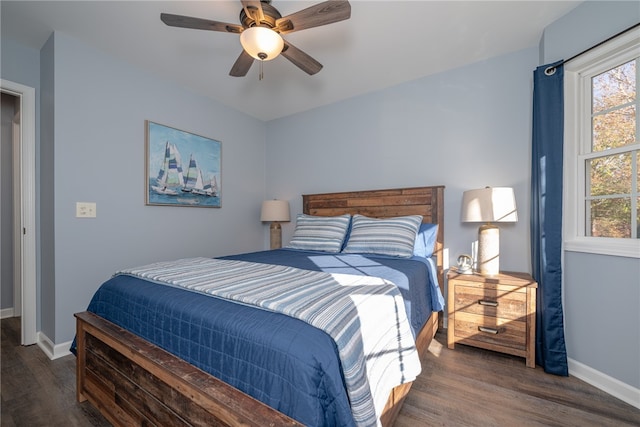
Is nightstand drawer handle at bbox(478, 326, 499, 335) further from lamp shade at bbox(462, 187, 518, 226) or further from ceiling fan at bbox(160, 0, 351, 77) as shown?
ceiling fan at bbox(160, 0, 351, 77)

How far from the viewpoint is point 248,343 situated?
94 centimetres

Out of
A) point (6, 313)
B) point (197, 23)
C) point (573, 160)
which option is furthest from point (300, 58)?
point (6, 313)

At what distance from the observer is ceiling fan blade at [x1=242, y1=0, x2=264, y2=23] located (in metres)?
1.47

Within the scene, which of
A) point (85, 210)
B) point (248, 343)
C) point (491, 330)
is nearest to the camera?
point (248, 343)

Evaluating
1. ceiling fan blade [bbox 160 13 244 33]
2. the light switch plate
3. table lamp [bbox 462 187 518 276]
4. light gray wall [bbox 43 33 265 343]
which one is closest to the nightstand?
table lamp [bbox 462 187 518 276]

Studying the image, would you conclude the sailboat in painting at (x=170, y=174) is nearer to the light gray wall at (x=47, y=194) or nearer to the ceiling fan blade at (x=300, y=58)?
the light gray wall at (x=47, y=194)

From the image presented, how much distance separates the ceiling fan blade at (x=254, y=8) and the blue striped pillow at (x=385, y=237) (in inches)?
70.7

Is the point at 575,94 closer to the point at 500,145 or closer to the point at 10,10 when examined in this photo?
the point at 500,145

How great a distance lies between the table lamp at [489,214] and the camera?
2104 millimetres

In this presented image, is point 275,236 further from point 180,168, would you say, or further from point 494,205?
point 494,205

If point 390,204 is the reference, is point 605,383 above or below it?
below

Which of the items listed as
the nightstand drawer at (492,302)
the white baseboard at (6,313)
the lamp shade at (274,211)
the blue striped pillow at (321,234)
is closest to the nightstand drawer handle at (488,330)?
the nightstand drawer at (492,302)

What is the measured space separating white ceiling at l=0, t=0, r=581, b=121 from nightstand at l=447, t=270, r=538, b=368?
1949 millimetres

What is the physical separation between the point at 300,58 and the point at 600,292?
99.8 inches
